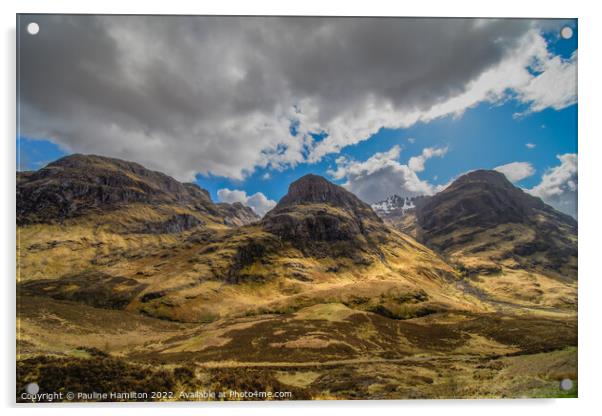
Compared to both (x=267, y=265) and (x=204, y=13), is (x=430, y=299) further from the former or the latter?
(x=204, y=13)

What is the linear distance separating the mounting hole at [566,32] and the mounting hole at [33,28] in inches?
1170

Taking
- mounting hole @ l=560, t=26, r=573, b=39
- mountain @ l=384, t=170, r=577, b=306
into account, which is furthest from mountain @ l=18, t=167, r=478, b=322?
mounting hole @ l=560, t=26, r=573, b=39

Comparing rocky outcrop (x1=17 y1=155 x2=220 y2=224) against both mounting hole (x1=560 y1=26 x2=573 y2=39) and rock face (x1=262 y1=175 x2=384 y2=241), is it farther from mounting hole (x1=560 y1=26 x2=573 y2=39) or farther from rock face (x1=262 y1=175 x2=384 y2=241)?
mounting hole (x1=560 y1=26 x2=573 y2=39)

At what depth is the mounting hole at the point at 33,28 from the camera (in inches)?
709

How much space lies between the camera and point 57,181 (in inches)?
6742

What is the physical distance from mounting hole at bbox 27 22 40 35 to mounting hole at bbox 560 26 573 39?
97.5 feet

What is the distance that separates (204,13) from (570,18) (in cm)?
2048

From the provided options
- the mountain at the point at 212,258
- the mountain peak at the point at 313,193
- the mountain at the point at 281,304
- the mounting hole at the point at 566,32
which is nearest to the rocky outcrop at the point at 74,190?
the mountain at the point at 212,258

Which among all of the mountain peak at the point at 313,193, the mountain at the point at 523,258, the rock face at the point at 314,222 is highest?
the mountain peak at the point at 313,193

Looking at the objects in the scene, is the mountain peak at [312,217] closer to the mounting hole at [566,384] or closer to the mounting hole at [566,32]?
the mounting hole at [566,384]

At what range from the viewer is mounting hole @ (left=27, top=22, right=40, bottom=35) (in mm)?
18003

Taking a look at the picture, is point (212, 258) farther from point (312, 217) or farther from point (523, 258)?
point (523, 258)
